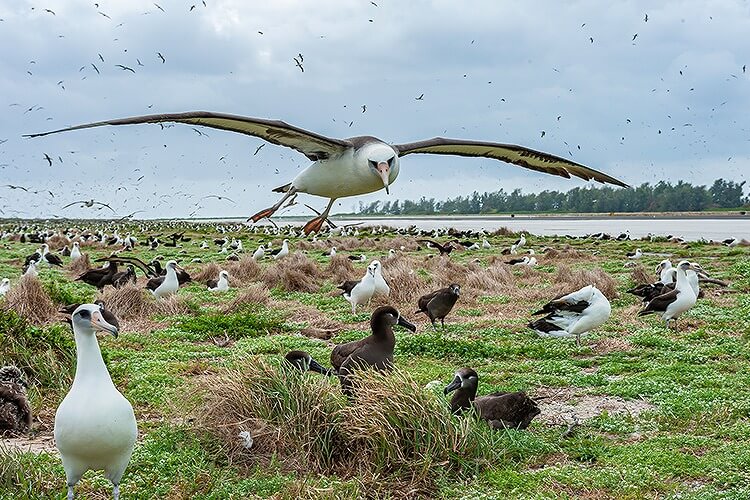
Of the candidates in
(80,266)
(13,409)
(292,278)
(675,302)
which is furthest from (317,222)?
(80,266)

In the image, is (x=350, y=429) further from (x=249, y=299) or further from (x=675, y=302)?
(x=249, y=299)

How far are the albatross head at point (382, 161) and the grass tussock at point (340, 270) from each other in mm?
10047

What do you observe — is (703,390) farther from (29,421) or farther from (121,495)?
(29,421)

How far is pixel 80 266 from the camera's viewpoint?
862 inches

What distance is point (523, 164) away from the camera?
10133 millimetres

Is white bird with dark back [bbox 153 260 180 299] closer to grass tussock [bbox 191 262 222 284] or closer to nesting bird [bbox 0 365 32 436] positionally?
grass tussock [bbox 191 262 222 284]

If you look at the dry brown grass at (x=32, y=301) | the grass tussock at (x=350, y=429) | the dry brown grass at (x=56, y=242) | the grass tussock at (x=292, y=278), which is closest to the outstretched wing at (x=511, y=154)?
the grass tussock at (x=350, y=429)

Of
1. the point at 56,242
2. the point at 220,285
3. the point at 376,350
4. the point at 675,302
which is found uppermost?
the point at 56,242

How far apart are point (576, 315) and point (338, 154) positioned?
162 inches

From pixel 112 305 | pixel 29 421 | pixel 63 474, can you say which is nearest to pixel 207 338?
pixel 112 305

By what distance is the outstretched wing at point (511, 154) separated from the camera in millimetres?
9141

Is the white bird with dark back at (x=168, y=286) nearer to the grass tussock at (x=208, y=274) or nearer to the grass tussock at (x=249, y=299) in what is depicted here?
the grass tussock at (x=249, y=299)

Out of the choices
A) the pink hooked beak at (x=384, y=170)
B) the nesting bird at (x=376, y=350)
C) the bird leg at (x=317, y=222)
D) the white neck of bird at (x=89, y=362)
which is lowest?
the nesting bird at (x=376, y=350)

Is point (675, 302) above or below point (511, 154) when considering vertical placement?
below
